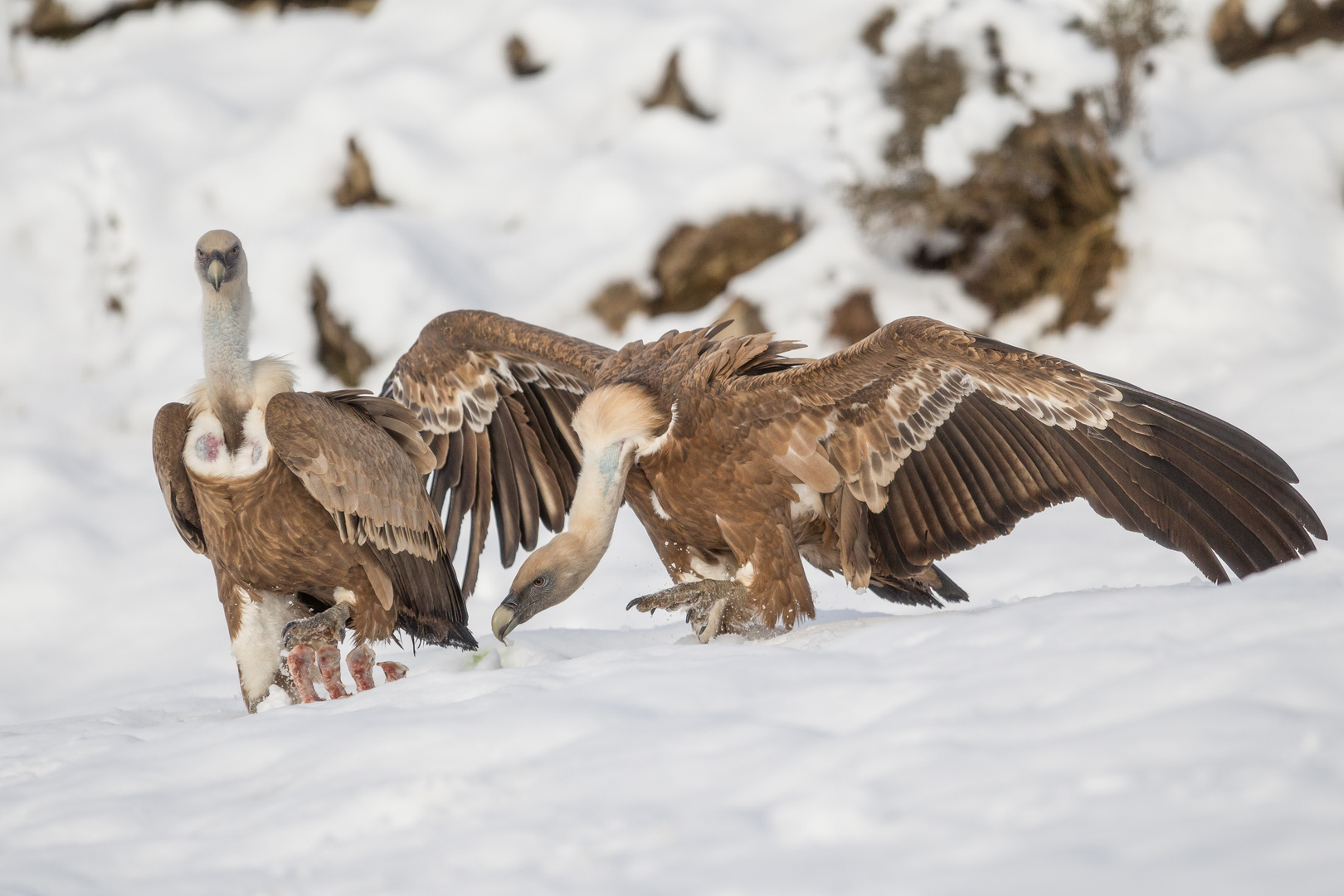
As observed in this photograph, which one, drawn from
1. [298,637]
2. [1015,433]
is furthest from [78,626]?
[1015,433]

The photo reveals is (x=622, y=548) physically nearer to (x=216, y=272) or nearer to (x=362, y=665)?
(x=362, y=665)

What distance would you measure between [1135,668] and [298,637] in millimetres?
A: 3166

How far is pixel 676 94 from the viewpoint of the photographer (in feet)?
37.1

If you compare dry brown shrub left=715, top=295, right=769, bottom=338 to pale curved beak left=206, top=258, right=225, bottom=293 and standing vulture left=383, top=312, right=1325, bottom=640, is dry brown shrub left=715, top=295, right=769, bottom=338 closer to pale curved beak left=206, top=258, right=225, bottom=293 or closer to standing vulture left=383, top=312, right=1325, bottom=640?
standing vulture left=383, top=312, right=1325, bottom=640

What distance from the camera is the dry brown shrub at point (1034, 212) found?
→ 975 cm

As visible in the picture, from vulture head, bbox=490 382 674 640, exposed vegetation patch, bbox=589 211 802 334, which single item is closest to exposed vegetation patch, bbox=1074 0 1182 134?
exposed vegetation patch, bbox=589 211 802 334

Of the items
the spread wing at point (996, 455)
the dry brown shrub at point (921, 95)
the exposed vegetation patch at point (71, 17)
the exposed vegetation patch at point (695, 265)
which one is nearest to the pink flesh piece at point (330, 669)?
the spread wing at point (996, 455)

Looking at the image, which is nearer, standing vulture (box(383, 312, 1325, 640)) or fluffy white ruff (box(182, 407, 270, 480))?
standing vulture (box(383, 312, 1325, 640))

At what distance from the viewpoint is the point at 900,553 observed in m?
4.51

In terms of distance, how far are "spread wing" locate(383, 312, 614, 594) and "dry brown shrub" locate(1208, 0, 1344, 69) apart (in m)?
8.53

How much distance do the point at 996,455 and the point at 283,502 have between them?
2.63m

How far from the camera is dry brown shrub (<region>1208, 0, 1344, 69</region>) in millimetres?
10641

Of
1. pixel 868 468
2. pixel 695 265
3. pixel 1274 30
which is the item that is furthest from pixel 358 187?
pixel 1274 30

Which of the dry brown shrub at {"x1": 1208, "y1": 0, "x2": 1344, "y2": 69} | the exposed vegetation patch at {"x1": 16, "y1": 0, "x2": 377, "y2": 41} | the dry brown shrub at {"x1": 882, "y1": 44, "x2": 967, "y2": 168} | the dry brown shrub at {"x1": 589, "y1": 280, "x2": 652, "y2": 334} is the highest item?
the exposed vegetation patch at {"x1": 16, "y1": 0, "x2": 377, "y2": 41}
